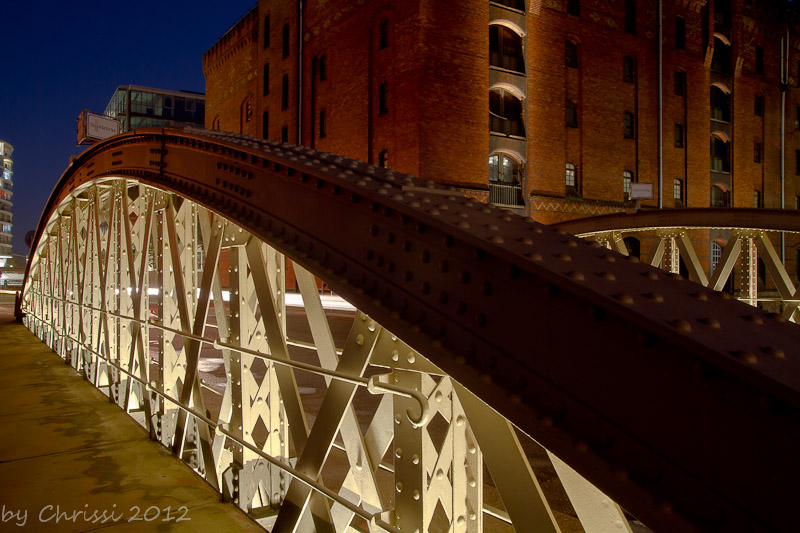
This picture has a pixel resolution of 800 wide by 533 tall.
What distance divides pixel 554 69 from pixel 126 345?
22866 mm

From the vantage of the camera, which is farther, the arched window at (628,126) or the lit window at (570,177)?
the arched window at (628,126)

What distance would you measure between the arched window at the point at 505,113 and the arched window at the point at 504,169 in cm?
105

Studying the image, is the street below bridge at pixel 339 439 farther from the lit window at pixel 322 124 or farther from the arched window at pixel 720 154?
the arched window at pixel 720 154

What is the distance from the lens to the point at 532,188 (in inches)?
979

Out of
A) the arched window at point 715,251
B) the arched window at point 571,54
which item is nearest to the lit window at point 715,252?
the arched window at point 715,251

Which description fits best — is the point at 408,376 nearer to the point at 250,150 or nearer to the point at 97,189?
the point at 250,150

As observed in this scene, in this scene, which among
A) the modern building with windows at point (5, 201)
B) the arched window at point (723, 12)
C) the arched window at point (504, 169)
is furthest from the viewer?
the modern building with windows at point (5, 201)

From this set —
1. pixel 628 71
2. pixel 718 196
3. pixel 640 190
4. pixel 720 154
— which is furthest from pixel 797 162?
pixel 640 190

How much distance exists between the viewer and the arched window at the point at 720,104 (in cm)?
3338

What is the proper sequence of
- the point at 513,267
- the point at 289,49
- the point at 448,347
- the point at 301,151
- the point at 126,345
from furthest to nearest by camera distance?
the point at 289,49, the point at 126,345, the point at 301,151, the point at 448,347, the point at 513,267

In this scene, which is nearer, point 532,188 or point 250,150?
point 250,150

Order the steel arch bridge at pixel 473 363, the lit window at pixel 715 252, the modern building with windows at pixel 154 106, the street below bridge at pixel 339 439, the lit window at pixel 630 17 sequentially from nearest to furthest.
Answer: the steel arch bridge at pixel 473 363, the street below bridge at pixel 339 439, the lit window at pixel 630 17, the lit window at pixel 715 252, the modern building with windows at pixel 154 106

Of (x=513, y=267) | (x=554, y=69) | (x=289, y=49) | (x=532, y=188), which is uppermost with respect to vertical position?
(x=289, y=49)

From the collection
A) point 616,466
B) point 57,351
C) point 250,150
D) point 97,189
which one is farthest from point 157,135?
point 57,351
